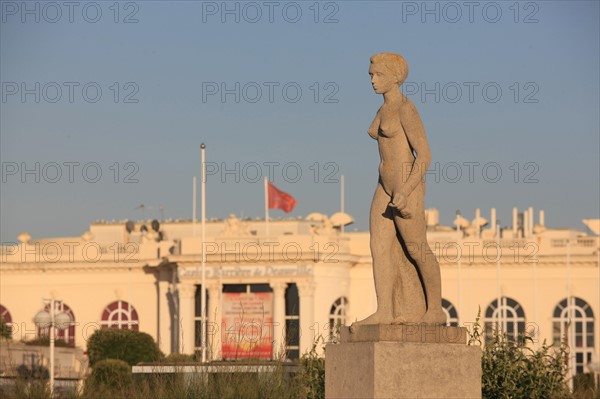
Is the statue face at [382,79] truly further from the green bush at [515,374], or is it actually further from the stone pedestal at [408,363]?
the green bush at [515,374]

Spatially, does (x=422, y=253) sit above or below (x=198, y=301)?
below

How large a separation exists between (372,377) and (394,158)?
2.05 meters

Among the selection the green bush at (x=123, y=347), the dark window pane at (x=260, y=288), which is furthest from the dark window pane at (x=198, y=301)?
the green bush at (x=123, y=347)

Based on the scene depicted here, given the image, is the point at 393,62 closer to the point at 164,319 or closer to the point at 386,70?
the point at 386,70

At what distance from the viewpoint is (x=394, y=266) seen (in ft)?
48.1

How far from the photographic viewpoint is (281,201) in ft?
221

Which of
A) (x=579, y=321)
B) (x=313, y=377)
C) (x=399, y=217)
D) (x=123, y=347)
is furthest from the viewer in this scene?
(x=579, y=321)

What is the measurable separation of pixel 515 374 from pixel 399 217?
7.44 metres

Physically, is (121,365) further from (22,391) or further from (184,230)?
(184,230)

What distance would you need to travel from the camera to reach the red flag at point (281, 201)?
220 ft

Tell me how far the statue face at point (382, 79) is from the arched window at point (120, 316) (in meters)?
57.0

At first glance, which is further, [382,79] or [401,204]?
[382,79]

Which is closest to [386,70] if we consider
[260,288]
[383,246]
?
[383,246]

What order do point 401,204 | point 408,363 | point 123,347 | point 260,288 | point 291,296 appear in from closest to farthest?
1. point 408,363
2. point 401,204
3. point 123,347
4. point 260,288
5. point 291,296
